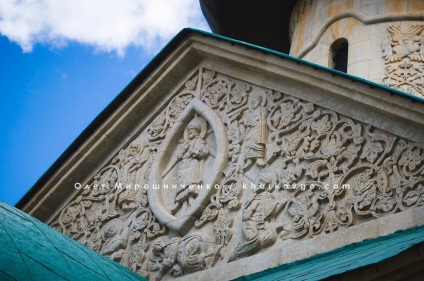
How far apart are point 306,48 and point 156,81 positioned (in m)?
2.82

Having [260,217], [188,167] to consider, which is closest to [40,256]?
[260,217]

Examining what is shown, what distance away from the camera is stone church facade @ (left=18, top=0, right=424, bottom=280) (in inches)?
396

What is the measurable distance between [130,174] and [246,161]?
65.5 inches

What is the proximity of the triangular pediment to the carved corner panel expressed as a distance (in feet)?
0.04

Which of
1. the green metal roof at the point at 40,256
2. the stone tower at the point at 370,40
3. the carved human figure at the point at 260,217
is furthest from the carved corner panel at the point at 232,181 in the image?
the stone tower at the point at 370,40

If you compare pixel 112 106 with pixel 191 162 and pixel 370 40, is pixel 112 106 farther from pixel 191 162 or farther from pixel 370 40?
pixel 370 40

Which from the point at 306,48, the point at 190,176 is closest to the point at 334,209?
the point at 190,176

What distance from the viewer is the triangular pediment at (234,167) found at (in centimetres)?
1005

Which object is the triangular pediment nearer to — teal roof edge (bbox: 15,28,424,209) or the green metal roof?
teal roof edge (bbox: 15,28,424,209)

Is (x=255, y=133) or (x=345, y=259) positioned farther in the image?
(x=255, y=133)

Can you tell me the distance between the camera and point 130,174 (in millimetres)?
12250

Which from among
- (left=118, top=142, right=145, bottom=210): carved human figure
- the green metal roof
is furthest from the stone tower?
the green metal roof

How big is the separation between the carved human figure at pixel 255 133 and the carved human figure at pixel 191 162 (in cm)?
56

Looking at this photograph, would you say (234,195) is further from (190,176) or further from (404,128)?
(404,128)
